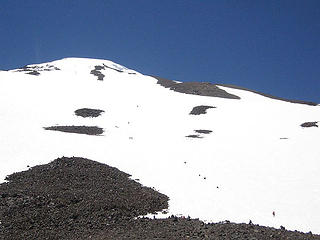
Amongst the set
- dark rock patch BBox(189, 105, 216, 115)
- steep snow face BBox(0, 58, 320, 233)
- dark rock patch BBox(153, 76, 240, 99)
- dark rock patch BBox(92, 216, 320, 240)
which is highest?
dark rock patch BBox(153, 76, 240, 99)

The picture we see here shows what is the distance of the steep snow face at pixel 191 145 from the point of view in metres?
19.7

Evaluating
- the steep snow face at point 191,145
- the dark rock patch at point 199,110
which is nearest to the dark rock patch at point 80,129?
the steep snow face at point 191,145

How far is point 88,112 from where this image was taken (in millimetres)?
47750

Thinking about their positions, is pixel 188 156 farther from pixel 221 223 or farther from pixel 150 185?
pixel 221 223

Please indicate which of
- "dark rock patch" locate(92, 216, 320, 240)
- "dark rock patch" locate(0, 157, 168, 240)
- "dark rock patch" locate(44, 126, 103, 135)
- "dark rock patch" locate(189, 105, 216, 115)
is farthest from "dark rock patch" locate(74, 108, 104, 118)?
"dark rock patch" locate(92, 216, 320, 240)

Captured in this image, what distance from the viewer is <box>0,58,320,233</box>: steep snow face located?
776 inches

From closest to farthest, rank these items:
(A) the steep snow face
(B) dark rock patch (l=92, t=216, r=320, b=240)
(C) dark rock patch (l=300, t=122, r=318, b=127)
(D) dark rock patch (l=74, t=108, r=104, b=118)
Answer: (B) dark rock patch (l=92, t=216, r=320, b=240) < (A) the steep snow face < (C) dark rock patch (l=300, t=122, r=318, b=127) < (D) dark rock patch (l=74, t=108, r=104, b=118)

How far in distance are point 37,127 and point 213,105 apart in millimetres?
30165

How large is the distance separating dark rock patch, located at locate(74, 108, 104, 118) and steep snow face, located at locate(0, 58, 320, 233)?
1.21 metres

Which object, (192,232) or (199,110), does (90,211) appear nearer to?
(192,232)

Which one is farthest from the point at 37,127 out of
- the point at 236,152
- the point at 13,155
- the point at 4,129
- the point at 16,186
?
the point at 236,152

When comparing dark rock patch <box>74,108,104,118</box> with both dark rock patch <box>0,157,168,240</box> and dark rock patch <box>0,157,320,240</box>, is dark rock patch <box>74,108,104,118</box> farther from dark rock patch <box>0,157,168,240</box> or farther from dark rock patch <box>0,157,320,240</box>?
dark rock patch <box>0,157,320,240</box>

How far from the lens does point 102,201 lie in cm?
1767

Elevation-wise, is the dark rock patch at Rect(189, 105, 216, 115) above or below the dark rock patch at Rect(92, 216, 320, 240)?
above
